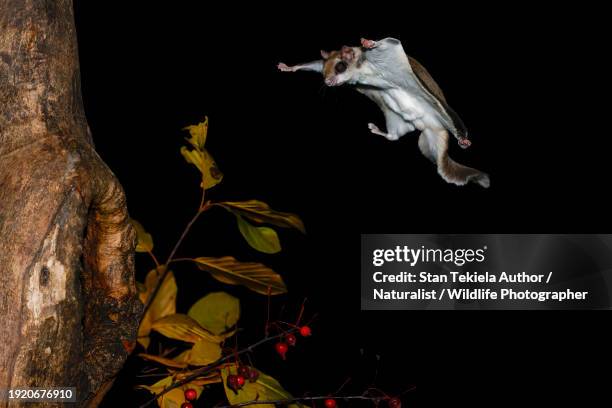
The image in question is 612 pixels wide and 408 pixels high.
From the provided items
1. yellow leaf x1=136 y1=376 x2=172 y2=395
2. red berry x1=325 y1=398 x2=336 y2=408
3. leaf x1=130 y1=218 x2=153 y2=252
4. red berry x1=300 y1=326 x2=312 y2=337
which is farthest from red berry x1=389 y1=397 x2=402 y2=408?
leaf x1=130 y1=218 x2=153 y2=252

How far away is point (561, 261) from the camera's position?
2.67m

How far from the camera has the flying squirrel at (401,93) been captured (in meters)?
2.38

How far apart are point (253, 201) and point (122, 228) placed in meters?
0.42

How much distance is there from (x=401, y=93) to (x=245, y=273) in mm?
712

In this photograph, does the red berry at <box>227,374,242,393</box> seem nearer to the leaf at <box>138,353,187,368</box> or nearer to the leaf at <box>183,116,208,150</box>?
the leaf at <box>138,353,187,368</box>

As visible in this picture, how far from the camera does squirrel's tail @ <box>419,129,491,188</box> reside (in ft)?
8.18

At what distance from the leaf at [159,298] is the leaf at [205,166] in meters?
0.38

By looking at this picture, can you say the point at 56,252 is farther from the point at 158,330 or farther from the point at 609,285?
the point at 609,285

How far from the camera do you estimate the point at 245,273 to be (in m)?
2.51

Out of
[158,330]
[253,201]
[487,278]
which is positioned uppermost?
[253,201]

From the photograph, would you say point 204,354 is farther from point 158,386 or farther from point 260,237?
point 260,237

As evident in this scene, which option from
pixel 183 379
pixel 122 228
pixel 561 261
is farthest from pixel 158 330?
pixel 561 261

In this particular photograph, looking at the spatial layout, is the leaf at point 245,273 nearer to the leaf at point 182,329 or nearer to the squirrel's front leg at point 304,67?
the leaf at point 182,329

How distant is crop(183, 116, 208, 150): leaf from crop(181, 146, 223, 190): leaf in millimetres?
60
